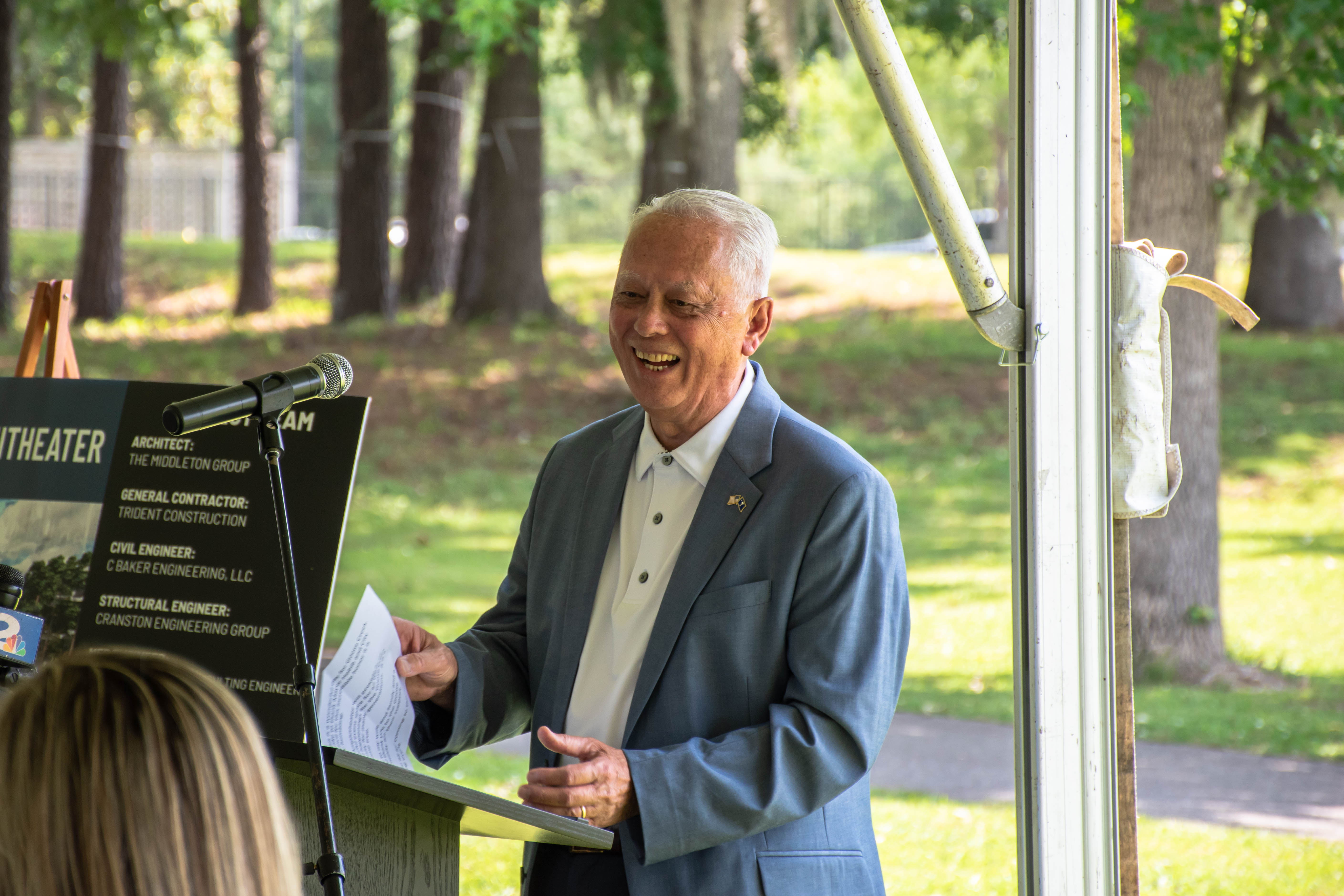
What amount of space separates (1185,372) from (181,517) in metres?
6.44

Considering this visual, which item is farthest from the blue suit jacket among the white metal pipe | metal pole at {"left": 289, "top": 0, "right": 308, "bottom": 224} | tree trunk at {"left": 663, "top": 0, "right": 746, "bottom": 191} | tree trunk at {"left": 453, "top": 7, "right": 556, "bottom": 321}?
metal pole at {"left": 289, "top": 0, "right": 308, "bottom": 224}

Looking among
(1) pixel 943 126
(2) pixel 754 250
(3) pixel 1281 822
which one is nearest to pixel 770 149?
(1) pixel 943 126

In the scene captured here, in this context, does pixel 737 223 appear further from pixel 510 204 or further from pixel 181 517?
pixel 510 204

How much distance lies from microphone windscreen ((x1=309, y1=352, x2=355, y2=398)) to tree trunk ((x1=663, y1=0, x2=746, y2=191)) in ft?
23.6

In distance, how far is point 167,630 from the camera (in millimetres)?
2646

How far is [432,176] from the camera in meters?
15.8

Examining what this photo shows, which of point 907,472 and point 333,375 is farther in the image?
point 907,472

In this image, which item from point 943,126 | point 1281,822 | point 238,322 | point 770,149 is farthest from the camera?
point 770,149

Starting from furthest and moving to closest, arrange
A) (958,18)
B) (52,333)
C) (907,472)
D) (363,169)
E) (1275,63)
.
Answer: (363,169), (958,18), (907,472), (1275,63), (52,333)

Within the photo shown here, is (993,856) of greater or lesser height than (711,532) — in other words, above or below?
below

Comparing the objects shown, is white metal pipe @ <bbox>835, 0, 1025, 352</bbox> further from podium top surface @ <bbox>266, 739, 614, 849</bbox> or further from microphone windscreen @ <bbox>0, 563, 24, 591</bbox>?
microphone windscreen @ <bbox>0, 563, 24, 591</bbox>

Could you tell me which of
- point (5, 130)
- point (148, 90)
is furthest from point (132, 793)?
point (148, 90)

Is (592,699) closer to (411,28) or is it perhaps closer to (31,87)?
(411,28)

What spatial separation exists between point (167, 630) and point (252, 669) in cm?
23
